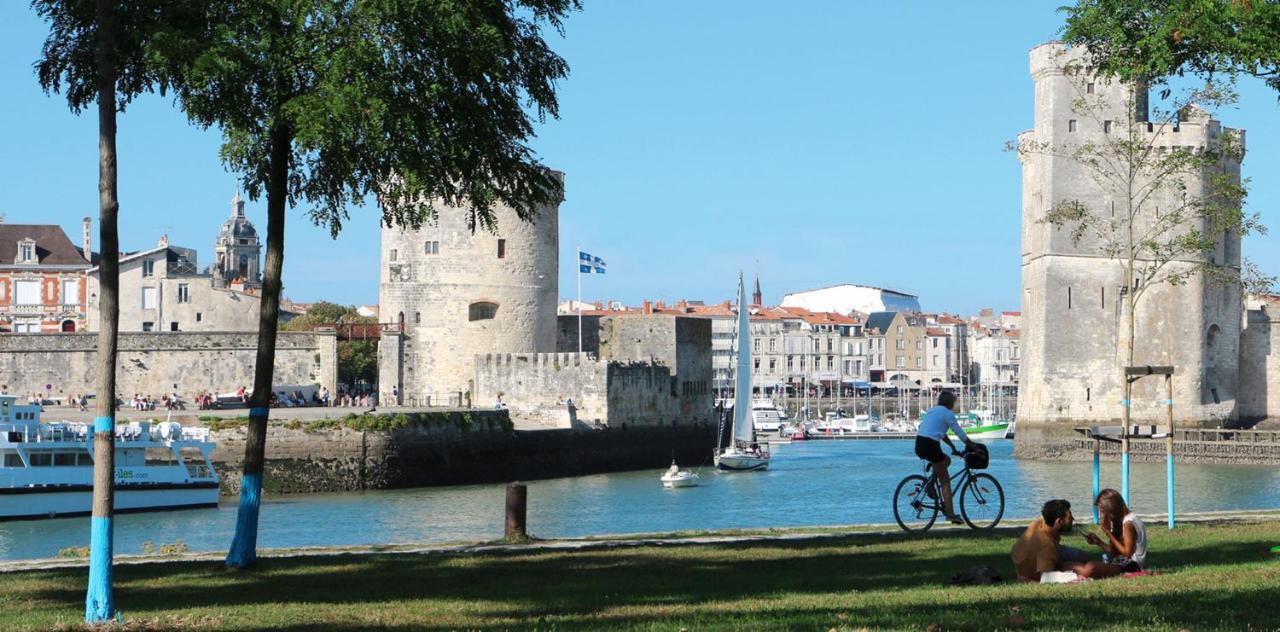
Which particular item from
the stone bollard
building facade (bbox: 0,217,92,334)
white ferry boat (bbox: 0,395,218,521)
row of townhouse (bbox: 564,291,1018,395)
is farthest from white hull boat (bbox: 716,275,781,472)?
row of townhouse (bbox: 564,291,1018,395)

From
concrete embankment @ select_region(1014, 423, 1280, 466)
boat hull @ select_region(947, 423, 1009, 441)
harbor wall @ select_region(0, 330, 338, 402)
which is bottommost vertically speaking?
boat hull @ select_region(947, 423, 1009, 441)

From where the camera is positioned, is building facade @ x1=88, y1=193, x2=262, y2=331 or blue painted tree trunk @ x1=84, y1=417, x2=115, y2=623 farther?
building facade @ x1=88, y1=193, x2=262, y2=331

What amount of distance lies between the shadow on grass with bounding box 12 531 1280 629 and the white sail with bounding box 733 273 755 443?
43.4m

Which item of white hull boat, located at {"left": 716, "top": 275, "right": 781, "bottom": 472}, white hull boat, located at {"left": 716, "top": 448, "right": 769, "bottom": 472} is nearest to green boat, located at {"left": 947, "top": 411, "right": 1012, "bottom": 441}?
white hull boat, located at {"left": 716, "top": 275, "right": 781, "bottom": 472}

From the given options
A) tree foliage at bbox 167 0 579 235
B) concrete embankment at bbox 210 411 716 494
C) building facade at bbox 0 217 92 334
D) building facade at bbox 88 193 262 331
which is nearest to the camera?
tree foliage at bbox 167 0 579 235

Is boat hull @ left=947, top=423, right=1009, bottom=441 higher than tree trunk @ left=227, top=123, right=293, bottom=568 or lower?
lower

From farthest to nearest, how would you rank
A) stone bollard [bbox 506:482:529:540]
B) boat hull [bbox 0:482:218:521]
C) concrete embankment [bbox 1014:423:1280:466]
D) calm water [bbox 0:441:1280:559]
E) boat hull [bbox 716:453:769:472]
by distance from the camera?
boat hull [bbox 716:453:769:472]
concrete embankment [bbox 1014:423:1280:466]
boat hull [bbox 0:482:218:521]
calm water [bbox 0:441:1280:559]
stone bollard [bbox 506:482:529:540]

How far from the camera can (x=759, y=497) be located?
43000mm

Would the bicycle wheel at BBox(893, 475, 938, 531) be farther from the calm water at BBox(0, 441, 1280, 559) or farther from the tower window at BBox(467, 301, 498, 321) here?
the tower window at BBox(467, 301, 498, 321)

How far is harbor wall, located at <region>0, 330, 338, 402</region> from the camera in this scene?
5547cm

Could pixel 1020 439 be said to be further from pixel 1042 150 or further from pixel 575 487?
pixel 575 487

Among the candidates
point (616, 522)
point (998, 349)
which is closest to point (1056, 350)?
point (616, 522)

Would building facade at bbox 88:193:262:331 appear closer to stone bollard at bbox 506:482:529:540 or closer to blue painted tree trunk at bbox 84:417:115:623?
stone bollard at bbox 506:482:529:540

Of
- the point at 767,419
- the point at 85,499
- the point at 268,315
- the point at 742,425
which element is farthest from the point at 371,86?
the point at 767,419
